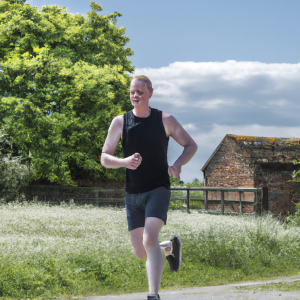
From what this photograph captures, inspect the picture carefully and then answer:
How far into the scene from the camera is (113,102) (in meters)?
25.3

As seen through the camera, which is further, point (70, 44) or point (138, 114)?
point (70, 44)

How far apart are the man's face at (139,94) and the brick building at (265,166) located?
14.7m

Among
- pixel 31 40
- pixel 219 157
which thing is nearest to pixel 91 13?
pixel 31 40

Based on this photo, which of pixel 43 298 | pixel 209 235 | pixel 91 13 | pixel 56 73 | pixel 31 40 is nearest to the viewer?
pixel 43 298

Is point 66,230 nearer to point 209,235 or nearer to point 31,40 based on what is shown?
point 209,235

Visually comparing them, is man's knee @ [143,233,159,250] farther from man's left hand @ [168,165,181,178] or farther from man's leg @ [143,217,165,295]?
man's left hand @ [168,165,181,178]

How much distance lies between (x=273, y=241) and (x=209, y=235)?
1.49 meters

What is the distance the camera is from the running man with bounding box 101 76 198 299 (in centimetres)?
395

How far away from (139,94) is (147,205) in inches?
46.9

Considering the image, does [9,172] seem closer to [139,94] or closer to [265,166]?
[265,166]

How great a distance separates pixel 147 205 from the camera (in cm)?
403

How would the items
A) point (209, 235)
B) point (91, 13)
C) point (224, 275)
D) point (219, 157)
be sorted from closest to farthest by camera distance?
point (224, 275)
point (209, 235)
point (219, 157)
point (91, 13)

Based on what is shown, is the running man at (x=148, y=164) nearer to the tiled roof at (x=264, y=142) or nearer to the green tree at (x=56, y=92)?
the tiled roof at (x=264, y=142)

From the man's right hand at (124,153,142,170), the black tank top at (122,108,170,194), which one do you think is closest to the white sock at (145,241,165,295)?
the black tank top at (122,108,170,194)
